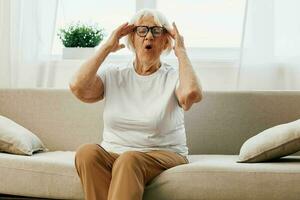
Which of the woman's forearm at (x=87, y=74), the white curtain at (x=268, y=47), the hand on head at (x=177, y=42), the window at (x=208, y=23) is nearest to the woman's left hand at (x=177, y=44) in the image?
the hand on head at (x=177, y=42)

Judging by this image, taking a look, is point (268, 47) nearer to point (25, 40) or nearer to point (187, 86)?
point (187, 86)

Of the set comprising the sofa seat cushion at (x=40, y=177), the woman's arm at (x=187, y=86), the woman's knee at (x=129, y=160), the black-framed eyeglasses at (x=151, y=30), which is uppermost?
the black-framed eyeglasses at (x=151, y=30)

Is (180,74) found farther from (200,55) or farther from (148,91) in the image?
(200,55)

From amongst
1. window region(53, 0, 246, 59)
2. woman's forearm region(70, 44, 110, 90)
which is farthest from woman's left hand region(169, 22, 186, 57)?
window region(53, 0, 246, 59)

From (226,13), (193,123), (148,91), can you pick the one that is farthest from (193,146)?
(226,13)

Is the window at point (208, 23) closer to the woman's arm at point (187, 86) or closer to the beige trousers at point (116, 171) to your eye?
the woman's arm at point (187, 86)

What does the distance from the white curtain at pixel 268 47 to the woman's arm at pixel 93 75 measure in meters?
0.83

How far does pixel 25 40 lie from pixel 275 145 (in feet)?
6.18

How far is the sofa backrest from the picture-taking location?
112 inches

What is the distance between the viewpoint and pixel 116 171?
2160 mm

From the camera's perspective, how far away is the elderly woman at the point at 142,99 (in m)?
2.26

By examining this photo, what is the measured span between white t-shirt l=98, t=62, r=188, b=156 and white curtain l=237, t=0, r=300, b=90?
0.70 meters

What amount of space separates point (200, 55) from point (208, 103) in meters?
0.58

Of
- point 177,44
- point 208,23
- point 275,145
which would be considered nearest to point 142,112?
point 177,44
